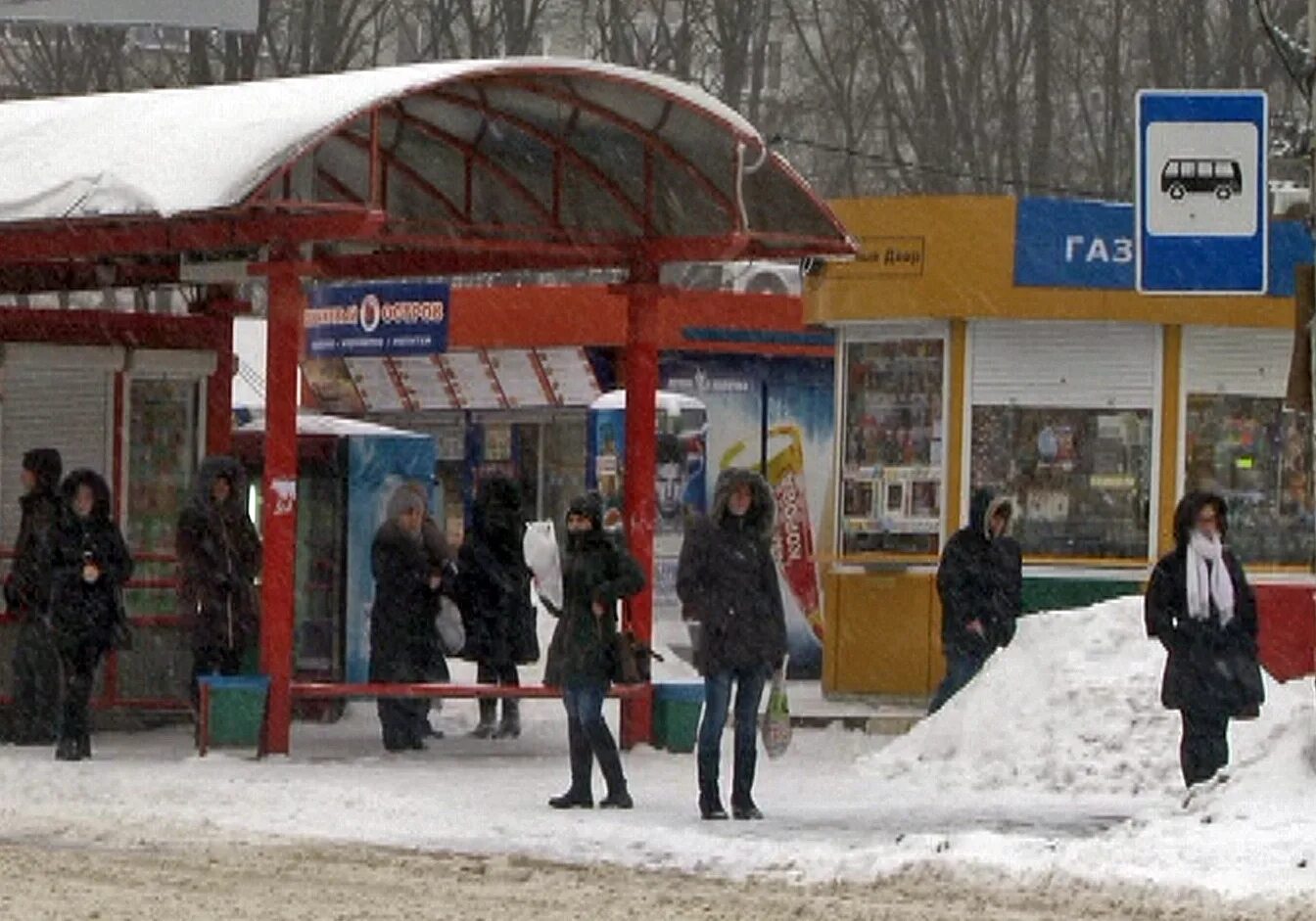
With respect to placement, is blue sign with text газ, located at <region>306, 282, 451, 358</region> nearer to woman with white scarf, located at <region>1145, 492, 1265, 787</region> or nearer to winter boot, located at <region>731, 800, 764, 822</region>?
winter boot, located at <region>731, 800, 764, 822</region>

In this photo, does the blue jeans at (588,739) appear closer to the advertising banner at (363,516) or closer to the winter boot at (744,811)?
the winter boot at (744,811)

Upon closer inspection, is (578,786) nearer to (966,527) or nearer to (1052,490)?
(966,527)

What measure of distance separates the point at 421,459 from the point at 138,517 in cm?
216

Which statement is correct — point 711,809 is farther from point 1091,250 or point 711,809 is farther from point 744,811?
point 1091,250

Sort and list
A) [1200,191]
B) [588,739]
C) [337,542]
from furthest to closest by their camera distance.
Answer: [337,542] < [588,739] < [1200,191]

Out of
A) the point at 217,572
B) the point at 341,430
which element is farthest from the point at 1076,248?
the point at 217,572

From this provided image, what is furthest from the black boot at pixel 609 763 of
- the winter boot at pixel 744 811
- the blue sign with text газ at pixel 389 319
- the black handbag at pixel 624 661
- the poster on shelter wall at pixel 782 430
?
the blue sign with text газ at pixel 389 319

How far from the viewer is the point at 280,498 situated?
19.7m

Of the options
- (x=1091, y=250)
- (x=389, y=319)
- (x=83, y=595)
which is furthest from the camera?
(x=389, y=319)

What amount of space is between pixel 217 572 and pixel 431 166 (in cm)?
284

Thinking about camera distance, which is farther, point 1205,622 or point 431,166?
point 431,166

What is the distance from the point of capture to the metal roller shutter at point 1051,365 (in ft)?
78.2

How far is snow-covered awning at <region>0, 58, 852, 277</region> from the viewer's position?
18.8 m

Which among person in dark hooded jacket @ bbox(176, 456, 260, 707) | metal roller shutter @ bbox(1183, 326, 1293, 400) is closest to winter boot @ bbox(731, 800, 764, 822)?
person in dark hooded jacket @ bbox(176, 456, 260, 707)
